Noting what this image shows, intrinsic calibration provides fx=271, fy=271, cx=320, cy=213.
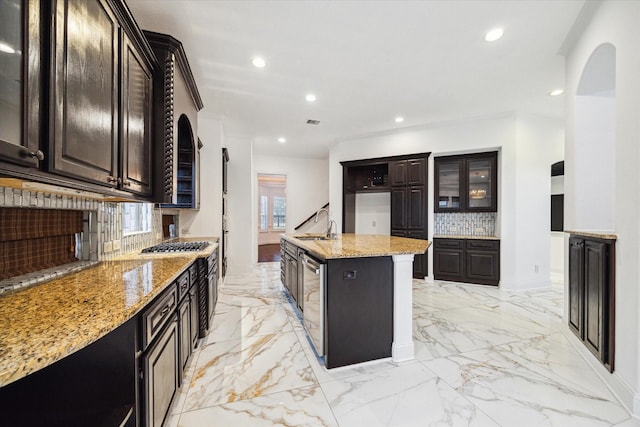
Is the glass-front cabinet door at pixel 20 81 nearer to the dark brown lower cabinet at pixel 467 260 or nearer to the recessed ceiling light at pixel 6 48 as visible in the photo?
the recessed ceiling light at pixel 6 48

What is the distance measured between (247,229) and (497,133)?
15.5 feet

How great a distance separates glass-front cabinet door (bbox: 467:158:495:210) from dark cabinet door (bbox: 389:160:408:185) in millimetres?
1059

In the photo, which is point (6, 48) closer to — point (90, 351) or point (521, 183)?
point (90, 351)

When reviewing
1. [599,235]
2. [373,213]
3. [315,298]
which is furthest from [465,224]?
[315,298]

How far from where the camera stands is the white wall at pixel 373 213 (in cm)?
567

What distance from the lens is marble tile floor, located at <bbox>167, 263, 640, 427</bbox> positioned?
1595mm

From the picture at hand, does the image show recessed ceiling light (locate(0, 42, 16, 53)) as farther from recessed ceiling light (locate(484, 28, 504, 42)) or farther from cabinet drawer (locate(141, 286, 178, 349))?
recessed ceiling light (locate(484, 28, 504, 42))

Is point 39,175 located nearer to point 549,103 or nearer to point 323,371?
point 323,371

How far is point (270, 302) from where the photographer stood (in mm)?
3648

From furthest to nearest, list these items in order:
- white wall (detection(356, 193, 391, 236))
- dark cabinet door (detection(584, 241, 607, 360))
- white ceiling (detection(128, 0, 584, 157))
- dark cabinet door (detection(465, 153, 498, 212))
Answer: white wall (detection(356, 193, 391, 236)) → dark cabinet door (detection(465, 153, 498, 212)) → white ceiling (detection(128, 0, 584, 157)) → dark cabinet door (detection(584, 241, 607, 360))

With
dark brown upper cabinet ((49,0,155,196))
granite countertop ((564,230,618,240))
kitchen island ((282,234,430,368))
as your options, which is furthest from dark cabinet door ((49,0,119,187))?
granite countertop ((564,230,618,240))

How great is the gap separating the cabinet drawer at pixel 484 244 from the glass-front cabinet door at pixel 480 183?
0.56 metres

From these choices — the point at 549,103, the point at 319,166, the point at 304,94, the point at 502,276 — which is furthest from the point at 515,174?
the point at 319,166

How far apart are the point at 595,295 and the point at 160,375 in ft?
9.59
